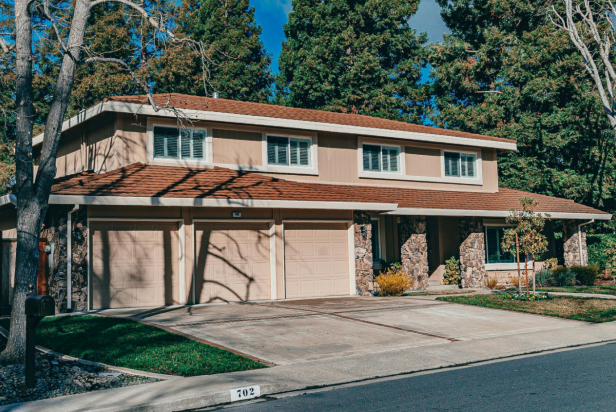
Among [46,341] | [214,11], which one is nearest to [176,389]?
[46,341]

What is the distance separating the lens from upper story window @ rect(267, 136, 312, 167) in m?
20.2

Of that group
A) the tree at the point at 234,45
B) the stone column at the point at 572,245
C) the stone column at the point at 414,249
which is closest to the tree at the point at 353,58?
the tree at the point at 234,45

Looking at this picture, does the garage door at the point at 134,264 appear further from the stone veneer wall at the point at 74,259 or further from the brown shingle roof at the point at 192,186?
the brown shingle roof at the point at 192,186

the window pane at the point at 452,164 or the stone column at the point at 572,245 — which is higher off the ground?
the window pane at the point at 452,164

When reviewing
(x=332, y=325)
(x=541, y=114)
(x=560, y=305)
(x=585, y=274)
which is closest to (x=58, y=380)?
(x=332, y=325)

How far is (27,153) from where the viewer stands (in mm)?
9883

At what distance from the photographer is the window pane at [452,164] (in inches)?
984

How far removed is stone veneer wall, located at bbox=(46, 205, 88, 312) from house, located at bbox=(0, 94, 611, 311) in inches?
1.3

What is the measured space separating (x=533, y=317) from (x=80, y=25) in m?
12.2

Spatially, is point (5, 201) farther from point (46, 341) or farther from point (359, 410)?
point (359, 410)

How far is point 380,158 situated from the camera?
2303 centimetres

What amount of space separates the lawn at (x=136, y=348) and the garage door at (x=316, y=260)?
6.31 metres

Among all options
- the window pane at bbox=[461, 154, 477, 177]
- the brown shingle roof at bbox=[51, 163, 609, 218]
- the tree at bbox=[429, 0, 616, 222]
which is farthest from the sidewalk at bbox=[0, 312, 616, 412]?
the tree at bbox=[429, 0, 616, 222]

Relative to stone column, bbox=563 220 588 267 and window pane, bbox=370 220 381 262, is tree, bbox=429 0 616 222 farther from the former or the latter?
window pane, bbox=370 220 381 262
